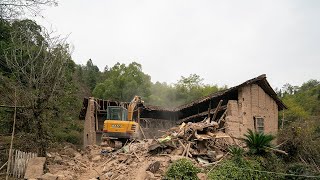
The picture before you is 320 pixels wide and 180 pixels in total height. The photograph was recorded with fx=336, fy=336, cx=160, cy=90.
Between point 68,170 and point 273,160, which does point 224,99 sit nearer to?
point 273,160

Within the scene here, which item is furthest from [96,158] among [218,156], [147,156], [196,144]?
[218,156]

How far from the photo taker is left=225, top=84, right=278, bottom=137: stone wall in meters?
19.5

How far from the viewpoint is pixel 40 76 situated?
15.4 metres

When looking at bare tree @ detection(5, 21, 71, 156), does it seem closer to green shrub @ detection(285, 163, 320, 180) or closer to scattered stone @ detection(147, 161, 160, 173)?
scattered stone @ detection(147, 161, 160, 173)

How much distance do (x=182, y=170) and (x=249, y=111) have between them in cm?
820

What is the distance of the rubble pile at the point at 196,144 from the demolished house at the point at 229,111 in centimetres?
192

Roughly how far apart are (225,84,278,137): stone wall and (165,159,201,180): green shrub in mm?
5555

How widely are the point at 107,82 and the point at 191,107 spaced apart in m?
19.4

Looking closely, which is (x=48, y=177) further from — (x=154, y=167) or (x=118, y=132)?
(x=118, y=132)

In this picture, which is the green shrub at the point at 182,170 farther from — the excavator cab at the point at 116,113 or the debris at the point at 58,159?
the excavator cab at the point at 116,113

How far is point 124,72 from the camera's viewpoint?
4431 centimetres

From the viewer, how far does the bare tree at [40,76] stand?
592 inches

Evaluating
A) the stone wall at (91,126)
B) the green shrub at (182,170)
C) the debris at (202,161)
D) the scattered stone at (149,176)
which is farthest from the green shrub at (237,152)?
the stone wall at (91,126)

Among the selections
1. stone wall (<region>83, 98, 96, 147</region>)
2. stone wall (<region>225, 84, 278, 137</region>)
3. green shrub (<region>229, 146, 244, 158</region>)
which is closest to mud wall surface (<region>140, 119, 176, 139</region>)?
stone wall (<region>83, 98, 96, 147</region>)
